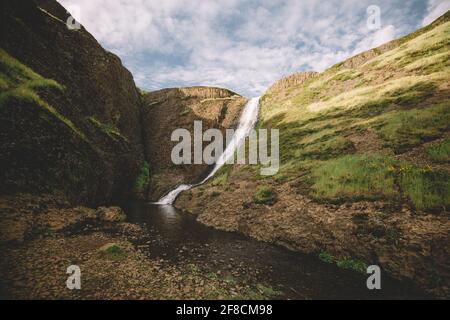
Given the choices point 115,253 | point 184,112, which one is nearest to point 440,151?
point 115,253

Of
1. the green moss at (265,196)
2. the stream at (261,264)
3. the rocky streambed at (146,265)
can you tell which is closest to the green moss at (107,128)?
the rocky streambed at (146,265)

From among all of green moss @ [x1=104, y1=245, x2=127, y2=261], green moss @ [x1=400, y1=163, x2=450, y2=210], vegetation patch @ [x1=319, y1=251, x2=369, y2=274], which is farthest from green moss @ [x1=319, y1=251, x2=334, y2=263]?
green moss @ [x1=104, y1=245, x2=127, y2=261]

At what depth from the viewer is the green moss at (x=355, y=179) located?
13.5m

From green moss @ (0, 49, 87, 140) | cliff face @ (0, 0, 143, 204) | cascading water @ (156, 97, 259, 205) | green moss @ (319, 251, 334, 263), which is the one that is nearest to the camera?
green moss @ (319, 251, 334, 263)

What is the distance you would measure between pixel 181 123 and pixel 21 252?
30911 mm

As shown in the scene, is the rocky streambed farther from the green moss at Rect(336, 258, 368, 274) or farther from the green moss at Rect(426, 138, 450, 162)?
the green moss at Rect(426, 138, 450, 162)

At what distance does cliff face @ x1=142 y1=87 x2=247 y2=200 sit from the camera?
33562 mm

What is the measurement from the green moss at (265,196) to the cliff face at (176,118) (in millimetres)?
15385

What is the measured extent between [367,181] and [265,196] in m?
6.99

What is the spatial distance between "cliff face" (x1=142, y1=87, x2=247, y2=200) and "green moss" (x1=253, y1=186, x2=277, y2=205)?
50.5 feet

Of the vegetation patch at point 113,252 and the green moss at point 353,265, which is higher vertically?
the vegetation patch at point 113,252

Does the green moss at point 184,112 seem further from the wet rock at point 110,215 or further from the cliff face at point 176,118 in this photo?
the wet rock at point 110,215

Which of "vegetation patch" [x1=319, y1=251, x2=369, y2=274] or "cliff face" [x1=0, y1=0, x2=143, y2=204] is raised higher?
"cliff face" [x1=0, y1=0, x2=143, y2=204]

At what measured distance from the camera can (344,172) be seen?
52.7 ft
